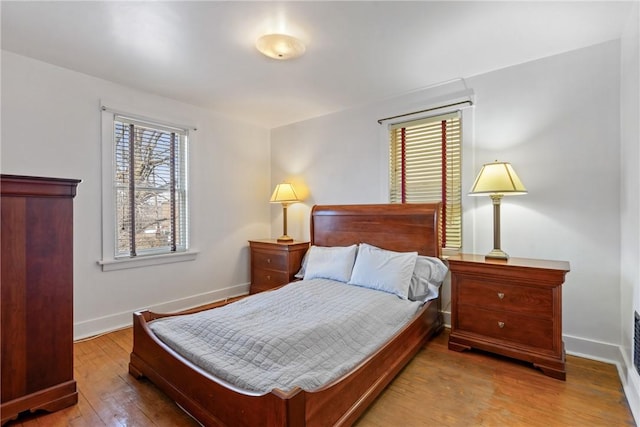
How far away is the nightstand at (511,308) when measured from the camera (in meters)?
2.11

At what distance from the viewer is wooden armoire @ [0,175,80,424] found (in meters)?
1.62

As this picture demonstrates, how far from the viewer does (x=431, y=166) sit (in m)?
3.16

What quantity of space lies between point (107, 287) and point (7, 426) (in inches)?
57.3

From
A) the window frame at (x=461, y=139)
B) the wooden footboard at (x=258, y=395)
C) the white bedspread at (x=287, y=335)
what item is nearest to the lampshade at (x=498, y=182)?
the window frame at (x=461, y=139)

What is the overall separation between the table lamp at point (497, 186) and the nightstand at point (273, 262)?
205 centimetres

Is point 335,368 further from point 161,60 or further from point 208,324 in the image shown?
point 161,60

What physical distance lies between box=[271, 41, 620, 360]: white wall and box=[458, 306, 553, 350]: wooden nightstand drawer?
1.68 feet

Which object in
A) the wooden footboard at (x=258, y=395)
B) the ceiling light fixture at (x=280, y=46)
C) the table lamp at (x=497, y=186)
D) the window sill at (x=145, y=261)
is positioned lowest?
the wooden footboard at (x=258, y=395)

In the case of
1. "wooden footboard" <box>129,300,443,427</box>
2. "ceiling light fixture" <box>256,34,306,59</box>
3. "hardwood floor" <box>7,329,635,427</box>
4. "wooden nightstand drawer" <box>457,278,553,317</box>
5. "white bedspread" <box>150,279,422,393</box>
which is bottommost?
"hardwood floor" <box>7,329,635,427</box>

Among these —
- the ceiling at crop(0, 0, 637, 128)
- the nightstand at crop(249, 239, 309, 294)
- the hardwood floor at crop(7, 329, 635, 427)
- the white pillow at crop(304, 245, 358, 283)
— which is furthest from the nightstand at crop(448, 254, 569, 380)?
the nightstand at crop(249, 239, 309, 294)

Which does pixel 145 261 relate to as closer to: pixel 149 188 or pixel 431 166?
pixel 149 188

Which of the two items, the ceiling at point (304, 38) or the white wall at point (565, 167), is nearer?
the ceiling at point (304, 38)

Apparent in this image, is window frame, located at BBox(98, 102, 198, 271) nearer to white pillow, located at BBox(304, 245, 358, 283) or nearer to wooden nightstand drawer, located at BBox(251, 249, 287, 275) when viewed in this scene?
wooden nightstand drawer, located at BBox(251, 249, 287, 275)

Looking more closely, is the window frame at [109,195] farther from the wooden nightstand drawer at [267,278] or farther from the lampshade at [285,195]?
the lampshade at [285,195]
